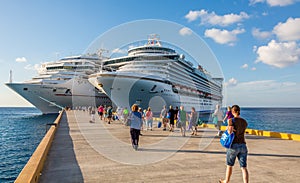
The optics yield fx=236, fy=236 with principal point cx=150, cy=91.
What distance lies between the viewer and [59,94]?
46562mm

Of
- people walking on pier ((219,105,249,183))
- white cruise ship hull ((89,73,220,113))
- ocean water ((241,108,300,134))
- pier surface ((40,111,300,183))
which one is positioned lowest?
ocean water ((241,108,300,134))

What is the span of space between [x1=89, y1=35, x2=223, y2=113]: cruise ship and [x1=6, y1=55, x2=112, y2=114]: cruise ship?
912 centimetres

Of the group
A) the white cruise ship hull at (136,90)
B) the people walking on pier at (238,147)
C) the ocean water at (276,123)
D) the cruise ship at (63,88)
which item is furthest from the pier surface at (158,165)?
the cruise ship at (63,88)

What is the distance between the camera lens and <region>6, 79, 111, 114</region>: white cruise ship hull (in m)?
45.0

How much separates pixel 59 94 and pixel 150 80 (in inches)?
929

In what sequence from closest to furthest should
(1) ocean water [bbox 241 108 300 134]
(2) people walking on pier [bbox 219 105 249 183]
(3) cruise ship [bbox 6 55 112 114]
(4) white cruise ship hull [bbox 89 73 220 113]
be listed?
1. (2) people walking on pier [bbox 219 105 249 183]
2. (4) white cruise ship hull [bbox 89 73 220 113]
3. (1) ocean water [bbox 241 108 300 134]
4. (3) cruise ship [bbox 6 55 112 114]

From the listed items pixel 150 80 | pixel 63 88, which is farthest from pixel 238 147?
pixel 63 88

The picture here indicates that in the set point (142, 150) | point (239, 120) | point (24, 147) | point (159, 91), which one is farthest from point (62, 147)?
point (159, 91)

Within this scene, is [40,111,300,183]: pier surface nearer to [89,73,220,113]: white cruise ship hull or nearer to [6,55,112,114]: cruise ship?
[89,73,220,113]: white cruise ship hull

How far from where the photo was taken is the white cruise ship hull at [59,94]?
4500cm

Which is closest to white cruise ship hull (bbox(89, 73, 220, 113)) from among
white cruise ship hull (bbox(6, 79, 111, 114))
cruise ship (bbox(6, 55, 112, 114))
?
white cruise ship hull (bbox(6, 79, 111, 114))

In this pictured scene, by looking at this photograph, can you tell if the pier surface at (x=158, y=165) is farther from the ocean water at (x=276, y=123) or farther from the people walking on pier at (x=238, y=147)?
the ocean water at (x=276, y=123)

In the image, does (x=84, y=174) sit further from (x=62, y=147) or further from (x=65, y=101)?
(x=65, y=101)

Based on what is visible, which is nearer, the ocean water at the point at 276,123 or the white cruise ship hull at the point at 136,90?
the white cruise ship hull at the point at 136,90
